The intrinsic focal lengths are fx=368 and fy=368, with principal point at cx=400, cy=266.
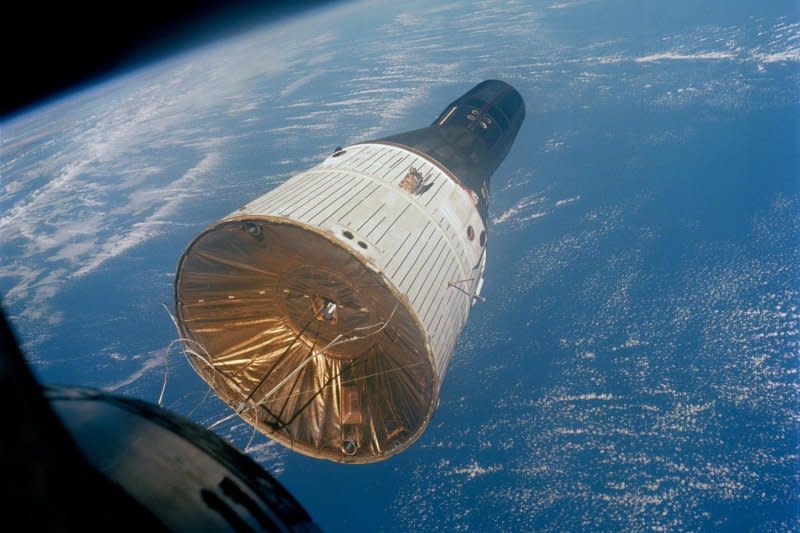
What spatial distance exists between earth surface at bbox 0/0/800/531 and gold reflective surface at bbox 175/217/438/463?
3.42 meters

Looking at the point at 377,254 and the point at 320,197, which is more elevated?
the point at 320,197

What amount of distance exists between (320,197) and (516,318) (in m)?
18.9

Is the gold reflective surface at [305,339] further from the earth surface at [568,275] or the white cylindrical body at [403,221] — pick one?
the earth surface at [568,275]

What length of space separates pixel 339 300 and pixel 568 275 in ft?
70.7

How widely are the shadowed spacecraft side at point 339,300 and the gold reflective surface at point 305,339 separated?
0.09ft

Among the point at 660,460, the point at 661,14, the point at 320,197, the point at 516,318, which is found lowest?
the point at 660,460

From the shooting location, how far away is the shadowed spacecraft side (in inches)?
293

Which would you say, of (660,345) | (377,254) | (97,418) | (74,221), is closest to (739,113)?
(660,345)

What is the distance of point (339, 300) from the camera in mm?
8680

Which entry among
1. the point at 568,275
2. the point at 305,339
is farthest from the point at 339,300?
the point at 568,275

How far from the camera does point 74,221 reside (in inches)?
1695

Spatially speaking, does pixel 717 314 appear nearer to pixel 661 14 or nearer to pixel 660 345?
pixel 660 345

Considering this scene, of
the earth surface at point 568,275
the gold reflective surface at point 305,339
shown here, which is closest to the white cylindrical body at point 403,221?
the gold reflective surface at point 305,339

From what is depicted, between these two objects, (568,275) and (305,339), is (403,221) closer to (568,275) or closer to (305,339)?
(305,339)
